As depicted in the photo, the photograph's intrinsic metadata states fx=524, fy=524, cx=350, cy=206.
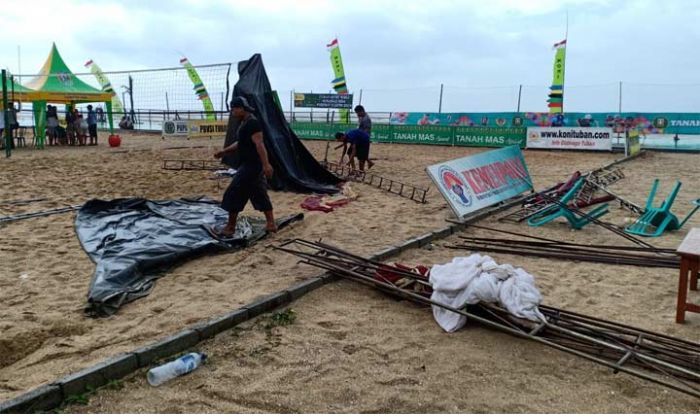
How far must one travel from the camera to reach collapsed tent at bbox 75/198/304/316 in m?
4.37

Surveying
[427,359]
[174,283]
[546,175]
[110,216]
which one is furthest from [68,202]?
[546,175]

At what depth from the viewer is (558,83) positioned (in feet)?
70.5

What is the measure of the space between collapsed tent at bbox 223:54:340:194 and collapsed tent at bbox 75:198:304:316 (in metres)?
1.95

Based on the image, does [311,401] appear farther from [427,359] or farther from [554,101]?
[554,101]

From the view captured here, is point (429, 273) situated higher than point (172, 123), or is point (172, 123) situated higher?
point (172, 123)

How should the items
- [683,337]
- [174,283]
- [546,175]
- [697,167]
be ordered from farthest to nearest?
[697,167] < [546,175] < [174,283] < [683,337]

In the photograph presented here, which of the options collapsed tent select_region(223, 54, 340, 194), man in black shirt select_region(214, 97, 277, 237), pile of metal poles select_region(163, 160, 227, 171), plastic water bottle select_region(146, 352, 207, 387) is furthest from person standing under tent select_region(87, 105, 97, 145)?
plastic water bottle select_region(146, 352, 207, 387)

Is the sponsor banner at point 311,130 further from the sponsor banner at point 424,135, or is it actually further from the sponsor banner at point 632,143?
the sponsor banner at point 632,143

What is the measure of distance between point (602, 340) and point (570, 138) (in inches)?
672

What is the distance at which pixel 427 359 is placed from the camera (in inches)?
130

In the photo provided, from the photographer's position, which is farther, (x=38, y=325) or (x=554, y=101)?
(x=554, y=101)

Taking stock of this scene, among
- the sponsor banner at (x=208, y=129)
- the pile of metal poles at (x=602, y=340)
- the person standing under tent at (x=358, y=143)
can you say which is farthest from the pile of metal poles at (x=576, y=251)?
the sponsor banner at (x=208, y=129)

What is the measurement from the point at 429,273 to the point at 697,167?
13.5 meters

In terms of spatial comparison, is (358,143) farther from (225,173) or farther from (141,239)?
(141,239)
